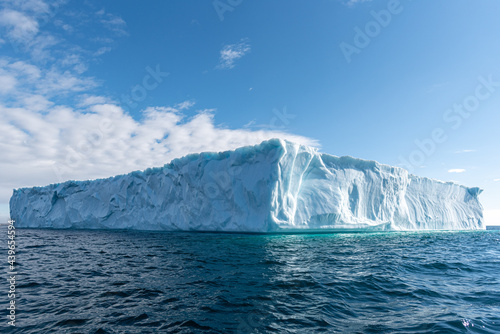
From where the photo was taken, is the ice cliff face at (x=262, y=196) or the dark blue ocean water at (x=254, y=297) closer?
the dark blue ocean water at (x=254, y=297)

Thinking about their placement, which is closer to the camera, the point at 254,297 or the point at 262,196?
the point at 254,297

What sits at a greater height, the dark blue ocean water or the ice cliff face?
the ice cliff face

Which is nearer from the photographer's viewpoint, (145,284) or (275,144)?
(145,284)

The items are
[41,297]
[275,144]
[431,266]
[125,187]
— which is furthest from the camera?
[125,187]

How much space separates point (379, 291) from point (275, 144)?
1357cm

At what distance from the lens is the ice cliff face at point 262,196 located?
19.3 metres

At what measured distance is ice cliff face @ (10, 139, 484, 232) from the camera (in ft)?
63.3

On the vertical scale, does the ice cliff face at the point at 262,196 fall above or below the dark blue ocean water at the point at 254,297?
above

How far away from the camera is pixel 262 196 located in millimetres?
18906

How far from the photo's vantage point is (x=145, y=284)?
19.5 feet

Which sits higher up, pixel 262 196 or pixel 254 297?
pixel 262 196

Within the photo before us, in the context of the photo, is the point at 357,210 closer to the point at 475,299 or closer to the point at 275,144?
the point at 275,144

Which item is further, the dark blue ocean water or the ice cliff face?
the ice cliff face

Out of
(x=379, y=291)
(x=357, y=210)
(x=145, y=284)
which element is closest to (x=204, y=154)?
(x=357, y=210)
